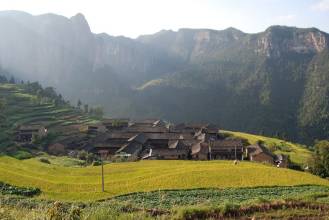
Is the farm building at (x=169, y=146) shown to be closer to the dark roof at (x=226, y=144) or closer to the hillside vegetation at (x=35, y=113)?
the dark roof at (x=226, y=144)

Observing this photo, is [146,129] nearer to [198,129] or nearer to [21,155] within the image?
[198,129]

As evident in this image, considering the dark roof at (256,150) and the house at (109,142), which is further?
the house at (109,142)

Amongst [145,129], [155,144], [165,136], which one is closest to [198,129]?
[145,129]

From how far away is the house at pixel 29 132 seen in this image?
87.8 metres

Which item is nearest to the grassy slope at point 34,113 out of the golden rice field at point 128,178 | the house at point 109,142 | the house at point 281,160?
the house at point 109,142

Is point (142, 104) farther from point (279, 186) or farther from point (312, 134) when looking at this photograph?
point (279, 186)

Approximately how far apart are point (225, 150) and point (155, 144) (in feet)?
53.4

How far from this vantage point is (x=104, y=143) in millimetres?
83188

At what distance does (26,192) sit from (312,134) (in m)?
136

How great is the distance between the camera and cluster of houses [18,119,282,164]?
74250 mm

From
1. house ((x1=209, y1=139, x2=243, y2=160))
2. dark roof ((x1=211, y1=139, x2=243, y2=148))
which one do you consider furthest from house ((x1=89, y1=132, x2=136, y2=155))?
dark roof ((x1=211, y1=139, x2=243, y2=148))

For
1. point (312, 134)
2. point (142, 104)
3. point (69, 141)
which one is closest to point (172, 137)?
Result: point (69, 141)

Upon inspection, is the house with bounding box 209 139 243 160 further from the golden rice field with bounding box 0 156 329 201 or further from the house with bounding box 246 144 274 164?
the golden rice field with bounding box 0 156 329 201

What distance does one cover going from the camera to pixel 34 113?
108688 millimetres
